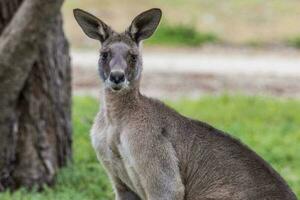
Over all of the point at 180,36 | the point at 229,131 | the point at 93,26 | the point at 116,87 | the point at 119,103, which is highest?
the point at 93,26

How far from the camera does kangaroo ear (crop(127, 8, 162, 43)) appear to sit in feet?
18.8

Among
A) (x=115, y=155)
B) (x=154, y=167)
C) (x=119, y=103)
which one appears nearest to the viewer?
(x=154, y=167)

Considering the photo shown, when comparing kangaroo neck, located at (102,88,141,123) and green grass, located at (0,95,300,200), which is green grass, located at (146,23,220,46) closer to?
green grass, located at (0,95,300,200)

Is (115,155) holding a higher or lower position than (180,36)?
lower

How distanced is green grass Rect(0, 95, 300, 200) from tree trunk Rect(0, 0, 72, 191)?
25cm

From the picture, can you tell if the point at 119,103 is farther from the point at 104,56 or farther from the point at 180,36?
the point at 180,36

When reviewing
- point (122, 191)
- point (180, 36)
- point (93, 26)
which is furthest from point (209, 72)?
point (93, 26)

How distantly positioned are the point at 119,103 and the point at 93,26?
474mm

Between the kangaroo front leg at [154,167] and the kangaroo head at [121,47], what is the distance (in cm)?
32

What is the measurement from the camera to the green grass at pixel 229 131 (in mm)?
8062

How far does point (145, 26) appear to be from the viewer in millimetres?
5754

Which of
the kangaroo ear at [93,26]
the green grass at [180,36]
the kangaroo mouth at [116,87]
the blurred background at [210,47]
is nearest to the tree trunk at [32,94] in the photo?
the kangaroo ear at [93,26]

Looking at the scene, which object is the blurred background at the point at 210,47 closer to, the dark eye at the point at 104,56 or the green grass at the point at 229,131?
the green grass at the point at 229,131

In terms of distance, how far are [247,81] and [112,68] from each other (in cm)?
883
